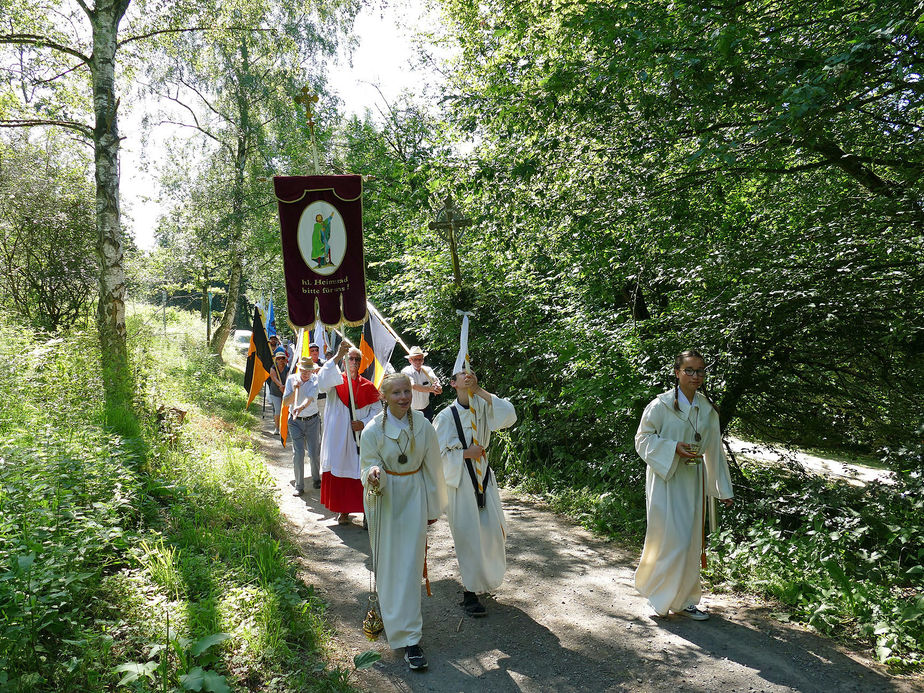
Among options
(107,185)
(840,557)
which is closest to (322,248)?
(107,185)

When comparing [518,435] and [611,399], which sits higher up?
[611,399]

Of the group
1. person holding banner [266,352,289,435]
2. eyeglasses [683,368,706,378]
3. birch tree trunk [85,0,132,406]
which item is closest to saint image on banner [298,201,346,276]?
birch tree trunk [85,0,132,406]

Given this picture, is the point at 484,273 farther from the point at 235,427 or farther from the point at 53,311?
the point at 53,311

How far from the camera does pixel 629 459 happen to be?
7.86m

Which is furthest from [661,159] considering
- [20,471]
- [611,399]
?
[20,471]

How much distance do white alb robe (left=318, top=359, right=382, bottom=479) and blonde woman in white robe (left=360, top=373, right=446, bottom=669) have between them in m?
2.74

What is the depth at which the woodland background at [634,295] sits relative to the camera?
4.45 m

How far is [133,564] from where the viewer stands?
463 cm

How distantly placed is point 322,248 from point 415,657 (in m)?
4.49

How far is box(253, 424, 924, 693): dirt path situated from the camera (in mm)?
3914

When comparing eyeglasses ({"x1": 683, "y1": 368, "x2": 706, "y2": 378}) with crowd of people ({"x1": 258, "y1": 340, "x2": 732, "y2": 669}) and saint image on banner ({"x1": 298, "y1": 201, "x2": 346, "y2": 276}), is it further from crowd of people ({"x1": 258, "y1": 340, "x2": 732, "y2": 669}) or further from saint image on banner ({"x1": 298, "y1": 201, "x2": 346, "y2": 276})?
saint image on banner ({"x1": 298, "y1": 201, "x2": 346, "y2": 276})

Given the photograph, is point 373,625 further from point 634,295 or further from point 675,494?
point 634,295

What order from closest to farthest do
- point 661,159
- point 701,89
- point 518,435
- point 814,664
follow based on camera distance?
point 814,664 → point 701,89 → point 661,159 → point 518,435

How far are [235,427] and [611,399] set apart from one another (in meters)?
7.54
